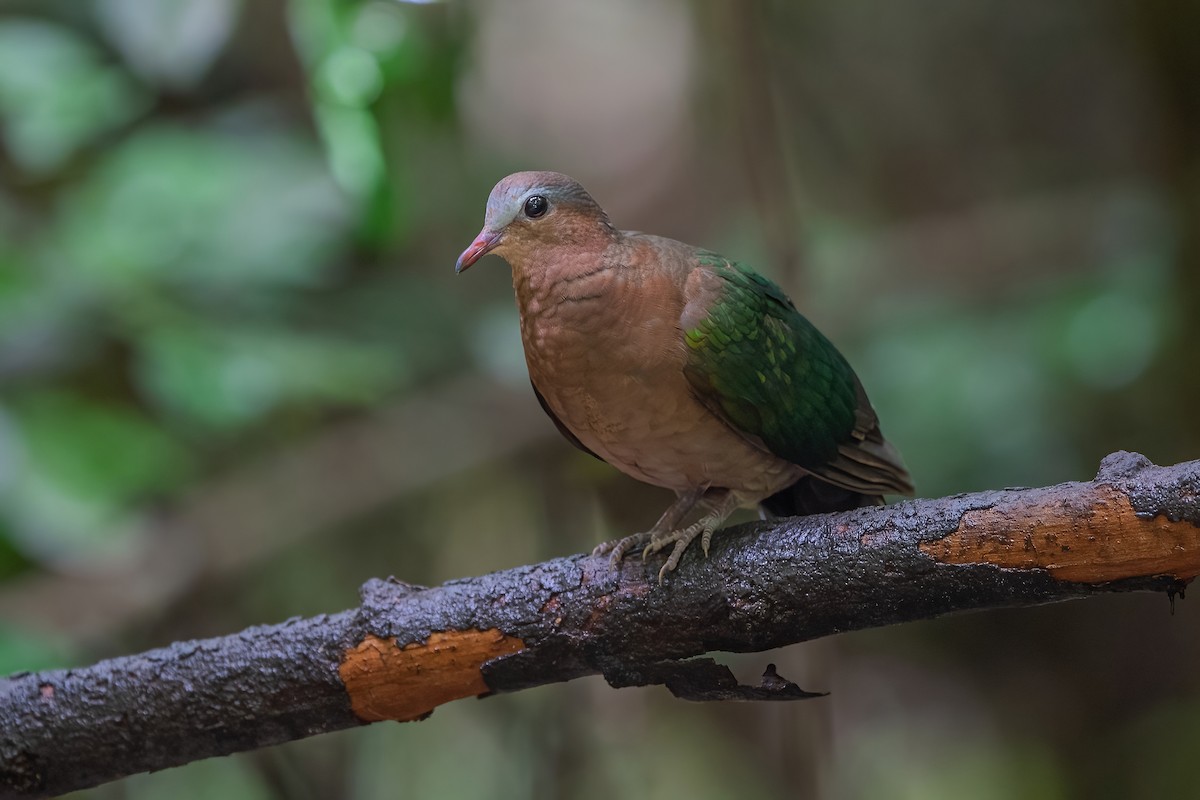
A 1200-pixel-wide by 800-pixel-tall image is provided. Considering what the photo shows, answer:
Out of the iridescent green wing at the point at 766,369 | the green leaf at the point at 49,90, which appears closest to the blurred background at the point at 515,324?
the green leaf at the point at 49,90

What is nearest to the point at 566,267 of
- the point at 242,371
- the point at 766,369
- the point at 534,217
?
the point at 534,217

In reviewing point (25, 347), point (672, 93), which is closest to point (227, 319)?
point (25, 347)

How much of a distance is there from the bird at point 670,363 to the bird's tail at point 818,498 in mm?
198

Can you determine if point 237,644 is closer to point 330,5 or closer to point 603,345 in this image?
point 603,345

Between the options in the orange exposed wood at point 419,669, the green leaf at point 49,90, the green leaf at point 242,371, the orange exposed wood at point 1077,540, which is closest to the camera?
the orange exposed wood at point 1077,540

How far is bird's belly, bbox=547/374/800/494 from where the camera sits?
228cm

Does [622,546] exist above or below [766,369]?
below

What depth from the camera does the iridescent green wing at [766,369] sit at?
7.55 ft

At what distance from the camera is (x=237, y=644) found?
2346 millimetres

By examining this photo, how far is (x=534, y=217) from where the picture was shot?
94.6 inches

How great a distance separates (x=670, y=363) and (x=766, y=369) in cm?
21

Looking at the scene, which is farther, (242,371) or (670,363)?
(242,371)

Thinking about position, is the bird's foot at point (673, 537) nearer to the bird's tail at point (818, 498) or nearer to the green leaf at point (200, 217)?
the bird's tail at point (818, 498)

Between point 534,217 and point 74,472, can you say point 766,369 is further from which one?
point 74,472
